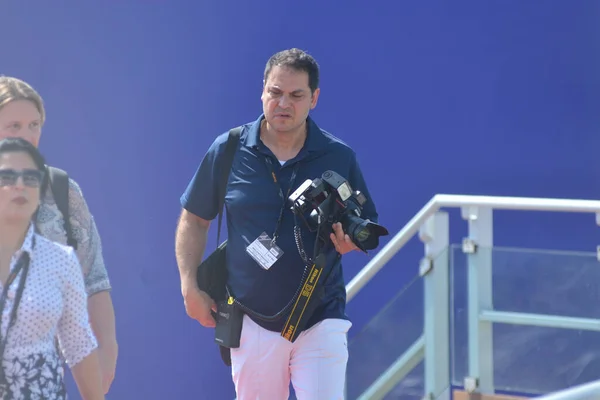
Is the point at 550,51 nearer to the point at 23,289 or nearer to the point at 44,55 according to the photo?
the point at 44,55

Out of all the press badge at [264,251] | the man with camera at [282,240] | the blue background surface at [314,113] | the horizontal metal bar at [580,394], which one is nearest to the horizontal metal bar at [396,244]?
the man with camera at [282,240]

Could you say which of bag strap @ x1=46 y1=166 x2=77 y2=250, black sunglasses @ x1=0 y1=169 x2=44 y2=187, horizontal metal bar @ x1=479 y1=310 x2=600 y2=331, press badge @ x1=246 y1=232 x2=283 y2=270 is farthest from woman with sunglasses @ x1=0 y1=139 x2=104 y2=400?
horizontal metal bar @ x1=479 y1=310 x2=600 y2=331

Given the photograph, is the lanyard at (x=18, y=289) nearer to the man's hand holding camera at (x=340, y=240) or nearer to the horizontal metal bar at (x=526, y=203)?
the man's hand holding camera at (x=340, y=240)

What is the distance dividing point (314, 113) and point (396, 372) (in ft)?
4.81

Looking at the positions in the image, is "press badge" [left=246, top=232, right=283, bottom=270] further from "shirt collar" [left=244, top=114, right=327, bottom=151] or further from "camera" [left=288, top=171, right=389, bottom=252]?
"shirt collar" [left=244, top=114, right=327, bottom=151]

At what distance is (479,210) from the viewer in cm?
370

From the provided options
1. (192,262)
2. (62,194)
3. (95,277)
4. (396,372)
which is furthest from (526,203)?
(62,194)

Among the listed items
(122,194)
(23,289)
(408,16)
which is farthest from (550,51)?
(23,289)

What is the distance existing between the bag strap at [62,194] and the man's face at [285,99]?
97cm

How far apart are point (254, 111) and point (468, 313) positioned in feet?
5.44

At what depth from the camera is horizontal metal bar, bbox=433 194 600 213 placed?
11.7ft

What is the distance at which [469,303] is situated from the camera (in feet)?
12.2

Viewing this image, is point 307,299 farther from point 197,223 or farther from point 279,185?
point 197,223

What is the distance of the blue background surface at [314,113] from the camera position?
4316mm
